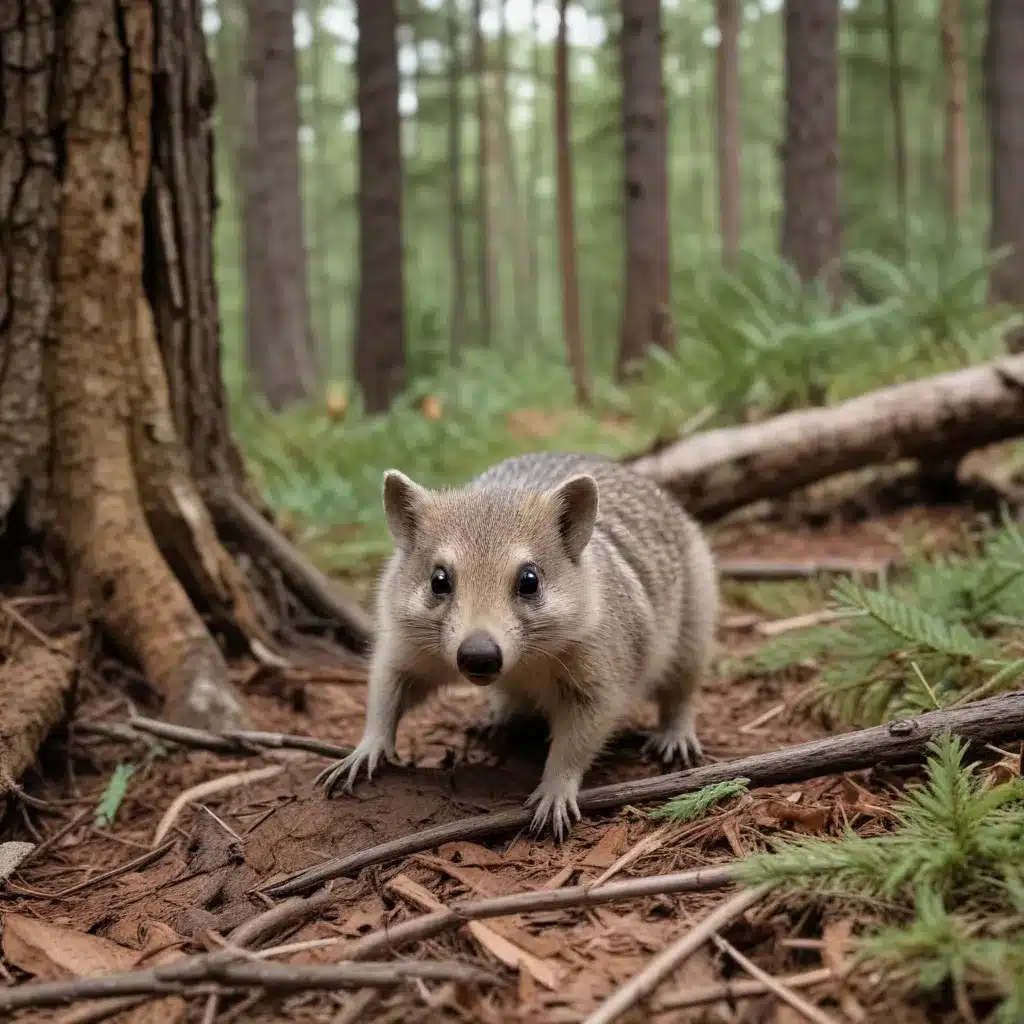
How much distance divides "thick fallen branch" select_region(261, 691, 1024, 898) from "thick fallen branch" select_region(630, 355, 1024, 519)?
3.39m

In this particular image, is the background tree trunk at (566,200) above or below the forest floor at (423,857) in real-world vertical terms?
above

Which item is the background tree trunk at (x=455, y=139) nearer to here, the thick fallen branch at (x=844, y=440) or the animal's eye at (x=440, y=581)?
the thick fallen branch at (x=844, y=440)

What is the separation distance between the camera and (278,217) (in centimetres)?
1416

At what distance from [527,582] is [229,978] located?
1.39 metres

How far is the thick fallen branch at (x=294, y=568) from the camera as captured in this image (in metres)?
4.89

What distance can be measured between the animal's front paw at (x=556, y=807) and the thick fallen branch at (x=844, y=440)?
3.27m

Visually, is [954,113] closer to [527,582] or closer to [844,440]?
[844,440]

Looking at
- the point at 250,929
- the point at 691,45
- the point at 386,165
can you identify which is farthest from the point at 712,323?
the point at 691,45

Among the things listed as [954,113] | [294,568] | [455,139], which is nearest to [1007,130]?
[954,113]

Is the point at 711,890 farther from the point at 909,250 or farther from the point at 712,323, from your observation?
the point at 909,250

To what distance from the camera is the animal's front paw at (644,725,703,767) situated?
3674mm

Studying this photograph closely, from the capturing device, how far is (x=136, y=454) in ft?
14.1

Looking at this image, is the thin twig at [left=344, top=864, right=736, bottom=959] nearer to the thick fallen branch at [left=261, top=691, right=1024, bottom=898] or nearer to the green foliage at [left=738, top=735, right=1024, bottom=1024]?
the green foliage at [left=738, top=735, right=1024, bottom=1024]

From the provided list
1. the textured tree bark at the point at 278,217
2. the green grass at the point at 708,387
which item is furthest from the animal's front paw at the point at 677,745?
the textured tree bark at the point at 278,217
